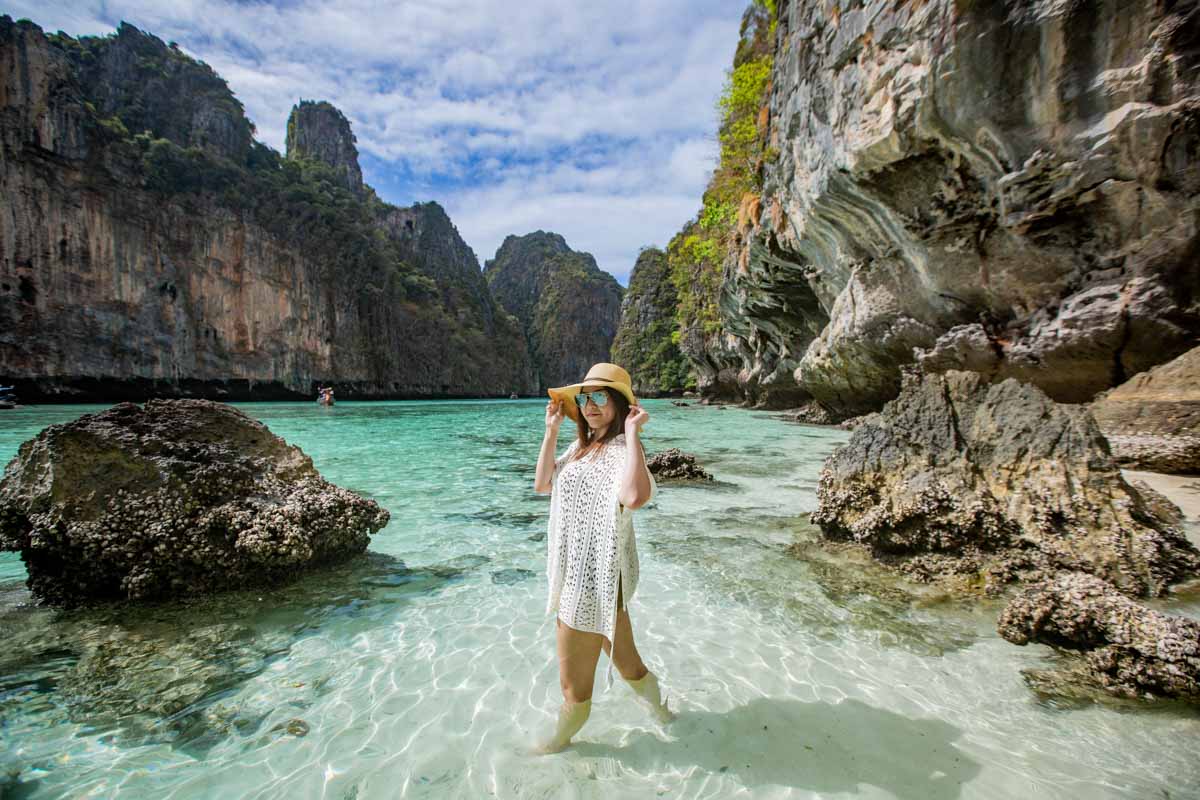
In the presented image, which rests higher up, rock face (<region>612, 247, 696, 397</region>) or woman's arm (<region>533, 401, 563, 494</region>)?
rock face (<region>612, 247, 696, 397</region>)

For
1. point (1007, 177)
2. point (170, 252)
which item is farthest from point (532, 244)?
point (1007, 177)

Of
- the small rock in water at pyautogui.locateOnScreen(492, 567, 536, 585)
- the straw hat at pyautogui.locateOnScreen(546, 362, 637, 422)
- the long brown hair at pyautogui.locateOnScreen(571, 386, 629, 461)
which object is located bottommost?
the small rock in water at pyautogui.locateOnScreen(492, 567, 536, 585)

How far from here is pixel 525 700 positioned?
2.55m

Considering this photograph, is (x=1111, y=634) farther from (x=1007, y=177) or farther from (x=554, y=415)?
(x=1007, y=177)

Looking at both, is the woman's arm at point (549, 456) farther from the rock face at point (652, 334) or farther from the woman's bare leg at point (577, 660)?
the rock face at point (652, 334)

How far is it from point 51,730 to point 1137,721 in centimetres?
483

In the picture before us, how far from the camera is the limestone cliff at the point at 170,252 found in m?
31.3

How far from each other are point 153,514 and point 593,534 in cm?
362

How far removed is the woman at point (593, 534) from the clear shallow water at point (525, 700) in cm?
36

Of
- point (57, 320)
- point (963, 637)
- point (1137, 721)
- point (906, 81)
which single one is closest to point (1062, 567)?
point (963, 637)

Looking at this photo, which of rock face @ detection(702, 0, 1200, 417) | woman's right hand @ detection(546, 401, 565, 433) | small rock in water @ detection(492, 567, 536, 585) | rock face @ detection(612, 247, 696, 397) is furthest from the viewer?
rock face @ detection(612, 247, 696, 397)

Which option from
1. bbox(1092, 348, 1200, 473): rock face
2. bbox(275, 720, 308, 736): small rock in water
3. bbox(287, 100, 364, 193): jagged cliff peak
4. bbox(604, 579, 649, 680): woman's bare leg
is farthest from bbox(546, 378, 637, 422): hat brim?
bbox(287, 100, 364, 193): jagged cliff peak

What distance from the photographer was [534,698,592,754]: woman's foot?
2.09m

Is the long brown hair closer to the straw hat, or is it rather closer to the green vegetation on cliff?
the straw hat
